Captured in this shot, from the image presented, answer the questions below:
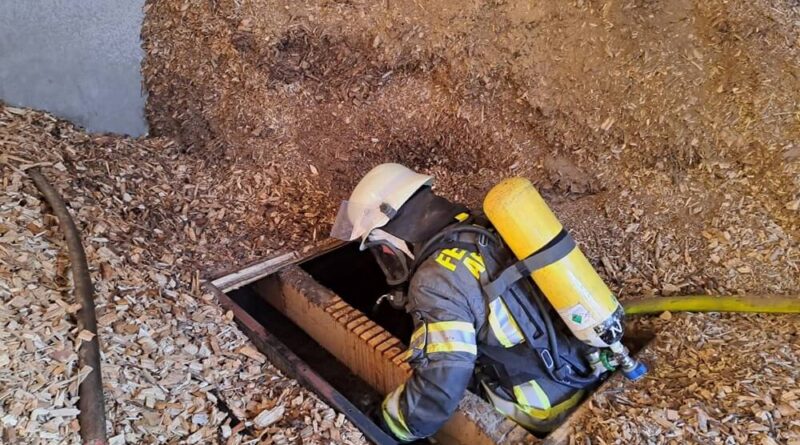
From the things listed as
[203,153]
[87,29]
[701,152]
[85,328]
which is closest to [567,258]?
[701,152]

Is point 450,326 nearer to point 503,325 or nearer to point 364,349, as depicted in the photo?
point 503,325

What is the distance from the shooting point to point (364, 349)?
3.47 meters

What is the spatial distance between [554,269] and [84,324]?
93.1 inches

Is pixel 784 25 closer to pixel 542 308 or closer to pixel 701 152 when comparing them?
pixel 701 152

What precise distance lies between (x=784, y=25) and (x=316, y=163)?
349 centimetres

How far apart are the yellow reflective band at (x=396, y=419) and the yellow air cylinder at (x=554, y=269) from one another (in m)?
0.90

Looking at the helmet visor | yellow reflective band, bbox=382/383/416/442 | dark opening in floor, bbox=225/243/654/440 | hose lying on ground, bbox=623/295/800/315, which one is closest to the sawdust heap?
hose lying on ground, bbox=623/295/800/315

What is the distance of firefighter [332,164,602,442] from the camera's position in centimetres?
267

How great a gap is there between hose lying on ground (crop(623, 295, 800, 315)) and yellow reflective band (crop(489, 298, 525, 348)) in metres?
0.95


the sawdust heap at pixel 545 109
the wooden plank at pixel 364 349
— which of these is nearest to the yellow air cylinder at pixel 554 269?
the wooden plank at pixel 364 349

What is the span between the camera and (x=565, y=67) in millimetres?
4215

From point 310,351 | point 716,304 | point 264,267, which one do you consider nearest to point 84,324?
point 264,267

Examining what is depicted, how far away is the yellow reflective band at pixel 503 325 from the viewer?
2.75m

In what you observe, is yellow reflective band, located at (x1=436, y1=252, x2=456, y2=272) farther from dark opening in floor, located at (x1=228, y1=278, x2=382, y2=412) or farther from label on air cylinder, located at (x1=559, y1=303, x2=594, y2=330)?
dark opening in floor, located at (x1=228, y1=278, x2=382, y2=412)
